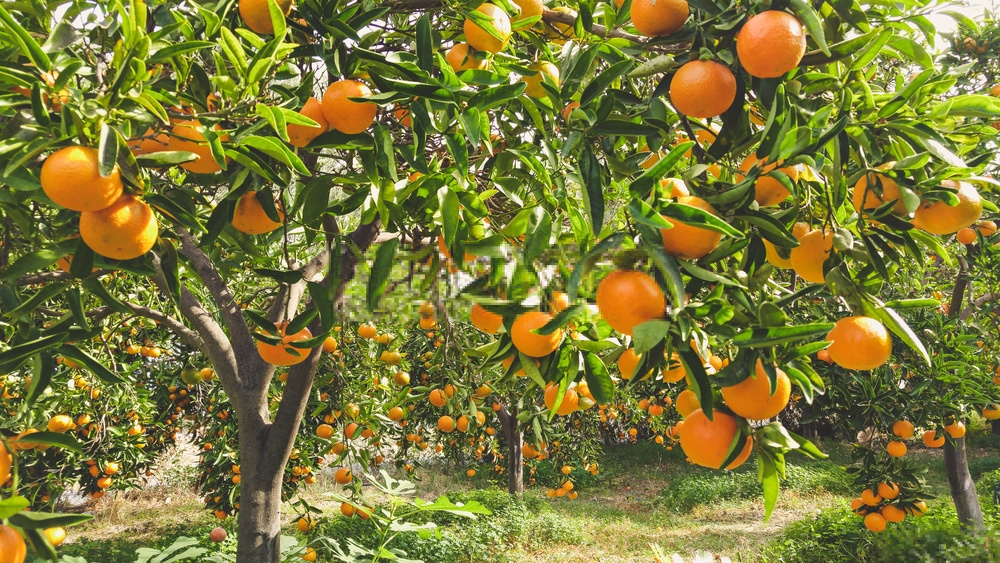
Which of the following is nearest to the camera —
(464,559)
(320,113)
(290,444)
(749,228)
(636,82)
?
(749,228)

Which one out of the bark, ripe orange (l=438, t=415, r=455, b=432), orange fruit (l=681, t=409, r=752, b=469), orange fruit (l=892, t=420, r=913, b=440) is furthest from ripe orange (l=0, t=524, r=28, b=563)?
the bark

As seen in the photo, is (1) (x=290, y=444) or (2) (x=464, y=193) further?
(1) (x=290, y=444)

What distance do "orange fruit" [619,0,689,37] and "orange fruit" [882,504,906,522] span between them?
13.3 feet

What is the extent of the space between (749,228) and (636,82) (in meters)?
0.88

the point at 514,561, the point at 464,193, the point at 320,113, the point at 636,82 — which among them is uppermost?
the point at 636,82

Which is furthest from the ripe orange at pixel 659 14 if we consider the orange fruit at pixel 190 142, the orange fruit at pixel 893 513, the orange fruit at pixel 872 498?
the orange fruit at pixel 893 513

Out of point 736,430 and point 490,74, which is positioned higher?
point 490,74

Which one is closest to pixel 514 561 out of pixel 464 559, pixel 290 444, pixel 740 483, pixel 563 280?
pixel 464 559

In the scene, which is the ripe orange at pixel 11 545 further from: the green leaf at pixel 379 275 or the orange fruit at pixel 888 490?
the orange fruit at pixel 888 490

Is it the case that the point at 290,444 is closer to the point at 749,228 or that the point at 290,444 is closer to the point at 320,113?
the point at 320,113

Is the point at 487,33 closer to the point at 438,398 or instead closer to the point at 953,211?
the point at 953,211

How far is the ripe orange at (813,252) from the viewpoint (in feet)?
3.73

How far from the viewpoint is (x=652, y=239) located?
0.81 meters

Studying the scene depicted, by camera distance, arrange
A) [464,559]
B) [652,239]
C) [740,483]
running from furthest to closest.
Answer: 1. [740,483]
2. [464,559]
3. [652,239]
